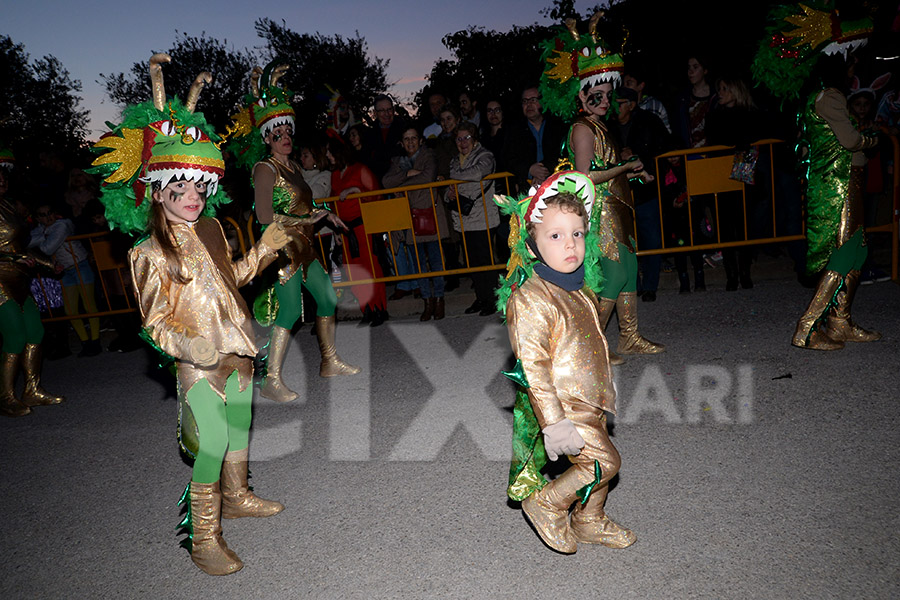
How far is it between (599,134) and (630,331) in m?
1.62

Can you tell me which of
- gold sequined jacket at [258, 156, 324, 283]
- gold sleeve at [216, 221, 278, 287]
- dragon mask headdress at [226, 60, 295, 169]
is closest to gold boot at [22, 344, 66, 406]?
gold sequined jacket at [258, 156, 324, 283]

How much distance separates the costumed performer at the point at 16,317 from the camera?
17.3ft

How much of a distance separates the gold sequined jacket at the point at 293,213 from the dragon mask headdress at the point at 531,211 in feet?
8.12

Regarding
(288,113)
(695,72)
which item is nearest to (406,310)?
(288,113)

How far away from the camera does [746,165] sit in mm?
6258

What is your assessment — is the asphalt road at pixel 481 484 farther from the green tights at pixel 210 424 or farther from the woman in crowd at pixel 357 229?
the woman in crowd at pixel 357 229

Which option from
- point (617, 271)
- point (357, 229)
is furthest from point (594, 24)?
point (357, 229)

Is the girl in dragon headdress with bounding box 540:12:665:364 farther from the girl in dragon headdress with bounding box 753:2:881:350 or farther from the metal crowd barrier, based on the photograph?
the metal crowd barrier

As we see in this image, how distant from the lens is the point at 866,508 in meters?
2.77

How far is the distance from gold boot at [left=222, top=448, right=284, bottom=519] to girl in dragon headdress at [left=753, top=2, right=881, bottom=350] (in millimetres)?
3943

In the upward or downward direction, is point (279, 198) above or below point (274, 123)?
below

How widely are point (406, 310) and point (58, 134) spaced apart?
46.8ft

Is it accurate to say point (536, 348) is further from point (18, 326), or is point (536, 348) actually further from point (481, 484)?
point (18, 326)

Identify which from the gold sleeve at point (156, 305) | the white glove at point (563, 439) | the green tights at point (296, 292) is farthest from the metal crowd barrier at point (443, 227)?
the white glove at point (563, 439)
